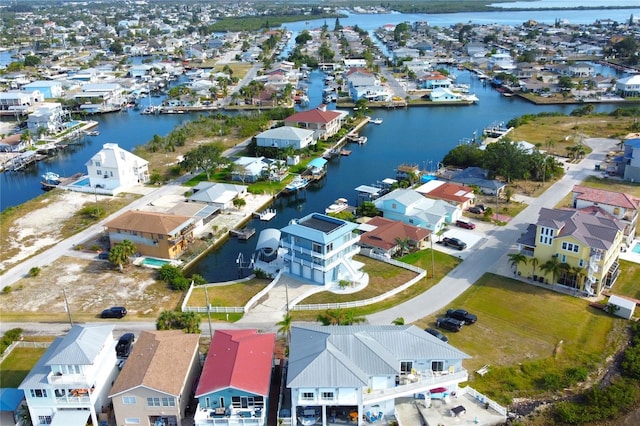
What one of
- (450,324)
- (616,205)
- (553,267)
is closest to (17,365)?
(450,324)

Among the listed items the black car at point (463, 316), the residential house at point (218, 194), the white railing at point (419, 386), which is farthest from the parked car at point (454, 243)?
the residential house at point (218, 194)

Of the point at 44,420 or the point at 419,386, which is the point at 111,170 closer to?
the point at 44,420

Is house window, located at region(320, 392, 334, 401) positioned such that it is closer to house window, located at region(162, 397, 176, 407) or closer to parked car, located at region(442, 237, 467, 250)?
house window, located at region(162, 397, 176, 407)

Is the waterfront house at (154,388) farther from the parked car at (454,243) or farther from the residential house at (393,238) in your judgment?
the parked car at (454,243)

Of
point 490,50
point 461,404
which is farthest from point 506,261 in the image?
point 490,50

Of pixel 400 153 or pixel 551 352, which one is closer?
pixel 551 352

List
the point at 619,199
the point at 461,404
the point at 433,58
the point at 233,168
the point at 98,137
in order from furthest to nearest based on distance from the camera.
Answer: the point at 433,58 → the point at 98,137 → the point at 233,168 → the point at 619,199 → the point at 461,404

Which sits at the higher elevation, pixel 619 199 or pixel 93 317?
pixel 619 199

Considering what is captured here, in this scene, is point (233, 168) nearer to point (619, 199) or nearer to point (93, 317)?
point (93, 317)
